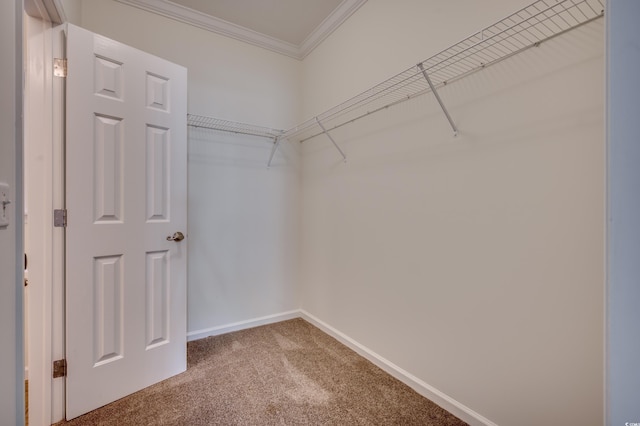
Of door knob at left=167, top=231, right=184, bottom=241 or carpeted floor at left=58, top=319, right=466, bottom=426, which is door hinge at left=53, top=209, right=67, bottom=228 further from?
carpeted floor at left=58, top=319, right=466, bottom=426

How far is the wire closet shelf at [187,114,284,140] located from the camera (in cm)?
226

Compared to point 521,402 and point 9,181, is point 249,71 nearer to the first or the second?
point 9,181

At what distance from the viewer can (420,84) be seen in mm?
1594

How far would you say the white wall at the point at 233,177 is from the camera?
2.25 metres

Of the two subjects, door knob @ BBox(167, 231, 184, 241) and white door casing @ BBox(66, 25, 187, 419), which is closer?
white door casing @ BBox(66, 25, 187, 419)

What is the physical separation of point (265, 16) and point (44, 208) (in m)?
2.02

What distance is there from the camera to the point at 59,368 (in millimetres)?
1438

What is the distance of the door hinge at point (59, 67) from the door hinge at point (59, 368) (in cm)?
145

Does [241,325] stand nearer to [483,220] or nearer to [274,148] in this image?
[274,148]

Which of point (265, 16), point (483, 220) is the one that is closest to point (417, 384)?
point (483, 220)
